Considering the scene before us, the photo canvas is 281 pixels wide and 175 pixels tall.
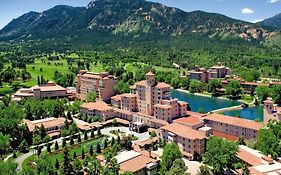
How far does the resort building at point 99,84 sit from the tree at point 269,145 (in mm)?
27914

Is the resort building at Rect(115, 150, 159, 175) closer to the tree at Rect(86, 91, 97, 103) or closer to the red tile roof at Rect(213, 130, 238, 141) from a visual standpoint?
the red tile roof at Rect(213, 130, 238, 141)

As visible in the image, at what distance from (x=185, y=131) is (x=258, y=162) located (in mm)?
8077

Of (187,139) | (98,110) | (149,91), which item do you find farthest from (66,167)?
(149,91)

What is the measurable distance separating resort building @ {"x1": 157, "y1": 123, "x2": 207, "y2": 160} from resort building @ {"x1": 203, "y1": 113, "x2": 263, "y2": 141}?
5638 mm

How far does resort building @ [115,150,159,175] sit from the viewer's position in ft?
89.0

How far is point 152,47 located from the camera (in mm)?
137750

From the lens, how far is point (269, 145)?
3003cm

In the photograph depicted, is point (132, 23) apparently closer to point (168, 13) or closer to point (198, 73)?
point (168, 13)

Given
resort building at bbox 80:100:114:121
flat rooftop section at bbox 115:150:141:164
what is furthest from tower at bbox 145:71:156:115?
flat rooftop section at bbox 115:150:141:164

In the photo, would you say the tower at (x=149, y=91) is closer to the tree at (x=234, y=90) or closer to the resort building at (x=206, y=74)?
the tree at (x=234, y=90)

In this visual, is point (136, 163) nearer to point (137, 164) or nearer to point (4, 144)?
point (137, 164)

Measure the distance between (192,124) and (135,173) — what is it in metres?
11.2

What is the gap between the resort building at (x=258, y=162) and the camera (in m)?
25.6

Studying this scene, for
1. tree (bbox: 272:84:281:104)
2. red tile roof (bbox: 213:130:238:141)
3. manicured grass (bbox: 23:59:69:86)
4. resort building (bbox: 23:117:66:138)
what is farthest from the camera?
manicured grass (bbox: 23:59:69:86)
